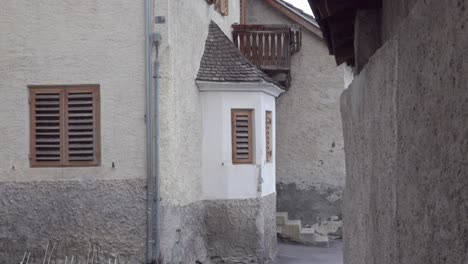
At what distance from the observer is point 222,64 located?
16.3 meters

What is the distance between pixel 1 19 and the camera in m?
13.4

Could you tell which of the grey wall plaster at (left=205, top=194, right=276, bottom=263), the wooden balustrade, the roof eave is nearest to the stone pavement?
the grey wall plaster at (left=205, top=194, right=276, bottom=263)

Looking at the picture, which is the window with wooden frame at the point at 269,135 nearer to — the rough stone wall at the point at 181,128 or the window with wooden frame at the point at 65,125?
the rough stone wall at the point at 181,128

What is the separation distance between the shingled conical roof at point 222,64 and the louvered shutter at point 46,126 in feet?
10.8

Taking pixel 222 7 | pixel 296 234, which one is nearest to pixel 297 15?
pixel 222 7

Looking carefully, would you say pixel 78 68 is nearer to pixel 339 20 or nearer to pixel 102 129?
pixel 102 129

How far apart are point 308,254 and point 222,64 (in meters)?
5.36

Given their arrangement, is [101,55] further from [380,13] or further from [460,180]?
[460,180]

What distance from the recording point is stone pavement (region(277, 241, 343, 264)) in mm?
17734

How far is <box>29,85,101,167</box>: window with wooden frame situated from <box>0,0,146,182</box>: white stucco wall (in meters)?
0.12

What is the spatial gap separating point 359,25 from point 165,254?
27.3ft

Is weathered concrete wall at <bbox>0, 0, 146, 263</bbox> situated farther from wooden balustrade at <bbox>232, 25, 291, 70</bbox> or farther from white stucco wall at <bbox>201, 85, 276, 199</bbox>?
wooden balustrade at <bbox>232, 25, 291, 70</bbox>

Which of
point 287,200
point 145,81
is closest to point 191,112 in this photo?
point 145,81

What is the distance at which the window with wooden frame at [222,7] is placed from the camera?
58.6 feet
